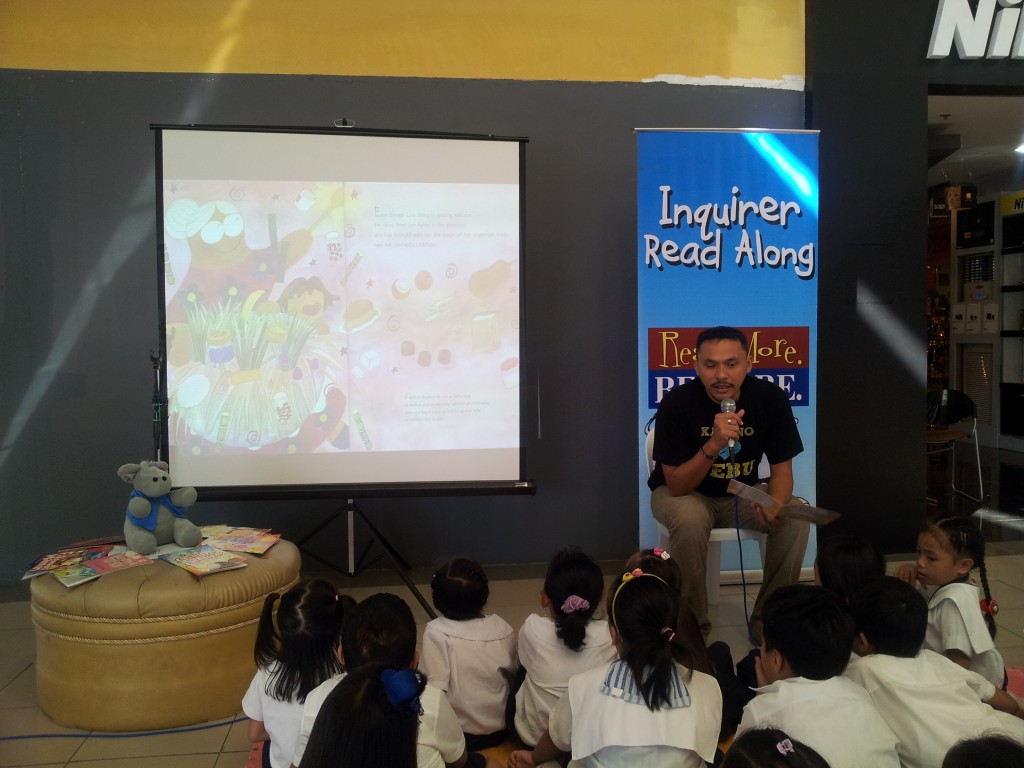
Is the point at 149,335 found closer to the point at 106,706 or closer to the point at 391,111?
the point at 391,111

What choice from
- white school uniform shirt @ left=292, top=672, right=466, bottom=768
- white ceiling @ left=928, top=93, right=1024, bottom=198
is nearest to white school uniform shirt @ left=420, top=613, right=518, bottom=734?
white school uniform shirt @ left=292, top=672, right=466, bottom=768

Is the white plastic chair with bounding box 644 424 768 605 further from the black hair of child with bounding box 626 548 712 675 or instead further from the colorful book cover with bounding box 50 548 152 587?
the colorful book cover with bounding box 50 548 152 587

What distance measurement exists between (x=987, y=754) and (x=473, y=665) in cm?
124

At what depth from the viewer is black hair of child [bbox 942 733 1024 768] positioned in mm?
1139

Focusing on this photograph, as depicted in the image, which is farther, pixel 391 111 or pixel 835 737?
pixel 391 111

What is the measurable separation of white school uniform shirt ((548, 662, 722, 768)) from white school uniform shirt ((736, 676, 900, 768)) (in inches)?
3.9

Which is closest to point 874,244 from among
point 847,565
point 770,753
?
point 847,565

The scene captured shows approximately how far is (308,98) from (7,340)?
1733mm

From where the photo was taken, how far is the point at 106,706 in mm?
2316

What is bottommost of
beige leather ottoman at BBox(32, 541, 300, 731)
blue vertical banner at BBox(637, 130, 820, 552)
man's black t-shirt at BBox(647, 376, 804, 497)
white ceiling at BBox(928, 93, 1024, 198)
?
beige leather ottoman at BBox(32, 541, 300, 731)

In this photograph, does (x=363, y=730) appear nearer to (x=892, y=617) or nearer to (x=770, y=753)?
(x=770, y=753)

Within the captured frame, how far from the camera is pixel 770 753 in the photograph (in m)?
1.17

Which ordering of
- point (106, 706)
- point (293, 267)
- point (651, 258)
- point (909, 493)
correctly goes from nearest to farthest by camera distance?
point (106, 706)
point (293, 267)
point (651, 258)
point (909, 493)

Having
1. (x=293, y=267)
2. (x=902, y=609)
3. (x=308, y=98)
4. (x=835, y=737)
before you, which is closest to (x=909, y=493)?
(x=902, y=609)
